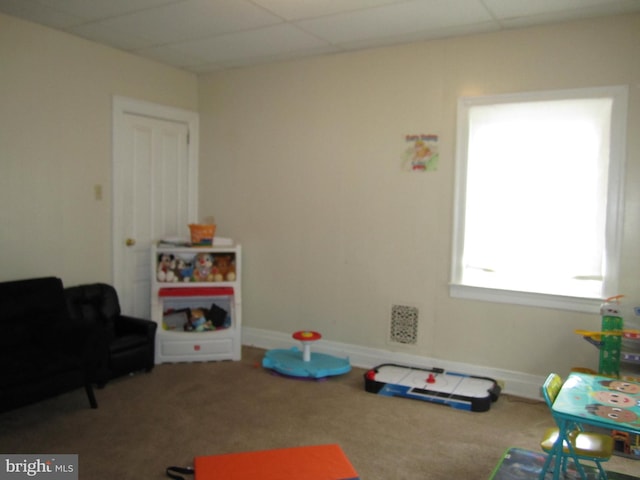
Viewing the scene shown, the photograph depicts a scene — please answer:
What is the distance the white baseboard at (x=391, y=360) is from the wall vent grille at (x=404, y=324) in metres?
0.12

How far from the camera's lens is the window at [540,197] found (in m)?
3.56

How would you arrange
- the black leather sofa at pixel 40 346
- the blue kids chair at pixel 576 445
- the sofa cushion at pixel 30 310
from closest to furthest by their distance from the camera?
the blue kids chair at pixel 576 445
the black leather sofa at pixel 40 346
the sofa cushion at pixel 30 310

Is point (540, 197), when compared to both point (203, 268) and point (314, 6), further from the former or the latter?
point (203, 268)

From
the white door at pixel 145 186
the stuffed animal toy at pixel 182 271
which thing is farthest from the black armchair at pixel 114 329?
the stuffed animal toy at pixel 182 271

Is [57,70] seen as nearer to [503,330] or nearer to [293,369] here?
[293,369]

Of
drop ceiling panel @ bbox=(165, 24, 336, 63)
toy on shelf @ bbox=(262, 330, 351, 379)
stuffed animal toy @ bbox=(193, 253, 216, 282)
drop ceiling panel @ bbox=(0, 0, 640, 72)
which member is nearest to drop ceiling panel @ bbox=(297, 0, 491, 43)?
drop ceiling panel @ bbox=(0, 0, 640, 72)

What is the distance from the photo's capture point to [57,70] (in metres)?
3.99

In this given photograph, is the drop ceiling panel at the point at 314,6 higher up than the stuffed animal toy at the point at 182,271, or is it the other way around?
the drop ceiling panel at the point at 314,6

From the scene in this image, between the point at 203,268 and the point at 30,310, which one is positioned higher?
the point at 203,268

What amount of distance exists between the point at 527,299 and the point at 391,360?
1178mm

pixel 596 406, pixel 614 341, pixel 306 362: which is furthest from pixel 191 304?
pixel 596 406

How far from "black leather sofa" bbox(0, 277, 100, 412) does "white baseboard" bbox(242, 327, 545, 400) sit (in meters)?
1.72

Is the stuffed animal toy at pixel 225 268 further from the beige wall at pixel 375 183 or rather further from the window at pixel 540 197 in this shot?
the window at pixel 540 197

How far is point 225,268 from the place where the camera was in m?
4.74
